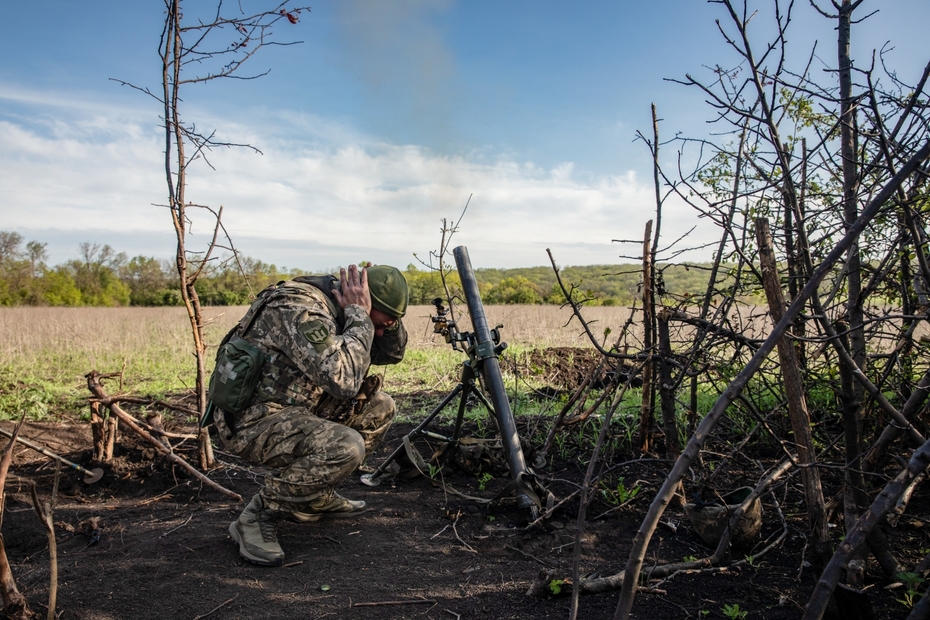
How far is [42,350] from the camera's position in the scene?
1110 cm

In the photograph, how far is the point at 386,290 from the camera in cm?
348

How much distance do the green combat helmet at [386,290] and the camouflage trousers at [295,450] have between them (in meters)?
0.74

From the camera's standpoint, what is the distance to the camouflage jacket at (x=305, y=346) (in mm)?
3041

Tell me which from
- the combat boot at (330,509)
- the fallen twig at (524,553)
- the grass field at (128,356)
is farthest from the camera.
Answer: the grass field at (128,356)

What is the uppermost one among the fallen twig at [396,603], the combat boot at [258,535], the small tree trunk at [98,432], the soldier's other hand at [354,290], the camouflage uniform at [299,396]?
the soldier's other hand at [354,290]

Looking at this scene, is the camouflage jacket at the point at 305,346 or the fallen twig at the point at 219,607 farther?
the camouflage jacket at the point at 305,346

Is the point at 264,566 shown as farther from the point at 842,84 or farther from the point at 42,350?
the point at 42,350

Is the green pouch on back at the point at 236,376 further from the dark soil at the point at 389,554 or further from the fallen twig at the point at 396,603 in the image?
the fallen twig at the point at 396,603

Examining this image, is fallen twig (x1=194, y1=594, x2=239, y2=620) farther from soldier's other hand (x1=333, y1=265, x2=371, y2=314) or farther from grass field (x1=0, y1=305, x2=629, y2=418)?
grass field (x1=0, y1=305, x2=629, y2=418)

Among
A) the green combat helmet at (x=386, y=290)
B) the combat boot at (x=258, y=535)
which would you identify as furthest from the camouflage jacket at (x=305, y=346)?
the combat boot at (x=258, y=535)

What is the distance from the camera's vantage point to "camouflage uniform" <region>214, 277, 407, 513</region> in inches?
120

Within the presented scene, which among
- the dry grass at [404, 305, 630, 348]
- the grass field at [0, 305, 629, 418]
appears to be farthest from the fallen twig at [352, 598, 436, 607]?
the dry grass at [404, 305, 630, 348]

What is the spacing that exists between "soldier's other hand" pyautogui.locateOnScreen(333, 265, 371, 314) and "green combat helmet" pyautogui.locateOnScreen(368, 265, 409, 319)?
0.05 metres

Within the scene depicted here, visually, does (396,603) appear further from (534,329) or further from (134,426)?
(534,329)
